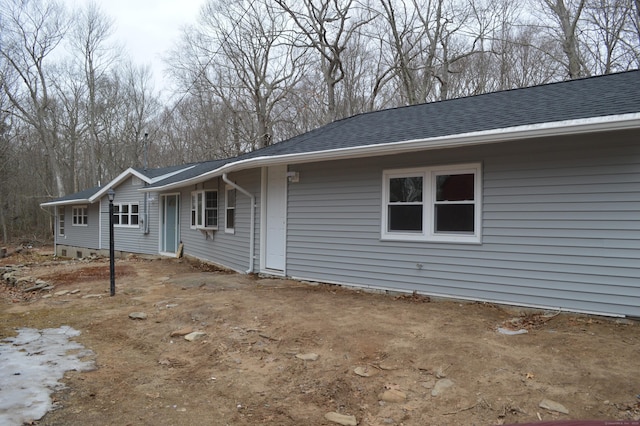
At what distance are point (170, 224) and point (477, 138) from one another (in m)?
12.4

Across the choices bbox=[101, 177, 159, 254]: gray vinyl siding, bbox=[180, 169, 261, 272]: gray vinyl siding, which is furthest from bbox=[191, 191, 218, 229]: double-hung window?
bbox=[101, 177, 159, 254]: gray vinyl siding

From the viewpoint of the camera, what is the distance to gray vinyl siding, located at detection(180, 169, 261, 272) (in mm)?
9430

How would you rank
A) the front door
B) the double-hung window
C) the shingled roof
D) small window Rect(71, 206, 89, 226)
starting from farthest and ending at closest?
small window Rect(71, 206, 89, 226), the front door, the double-hung window, the shingled roof

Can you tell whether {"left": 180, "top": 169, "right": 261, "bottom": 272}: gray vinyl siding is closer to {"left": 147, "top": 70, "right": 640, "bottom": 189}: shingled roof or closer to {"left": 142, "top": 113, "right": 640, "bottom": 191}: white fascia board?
{"left": 147, "top": 70, "right": 640, "bottom": 189}: shingled roof

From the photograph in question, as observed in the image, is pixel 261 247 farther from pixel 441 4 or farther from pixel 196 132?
pixel 196 132

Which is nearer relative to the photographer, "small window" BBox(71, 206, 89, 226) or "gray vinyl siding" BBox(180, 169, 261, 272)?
"gray vinyl siding" BBox(180, 169, 261, 272)

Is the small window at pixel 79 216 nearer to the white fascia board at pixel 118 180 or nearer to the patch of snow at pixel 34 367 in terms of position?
the white fascia board at pixel 118 180

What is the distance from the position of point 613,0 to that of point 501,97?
1149 cm

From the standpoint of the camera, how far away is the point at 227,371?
4.05 metres

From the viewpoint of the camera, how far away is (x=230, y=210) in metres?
10.7

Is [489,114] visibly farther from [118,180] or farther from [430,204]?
[118,180]

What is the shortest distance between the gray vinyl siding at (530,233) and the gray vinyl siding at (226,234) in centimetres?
268

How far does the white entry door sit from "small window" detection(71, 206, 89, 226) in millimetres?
14988

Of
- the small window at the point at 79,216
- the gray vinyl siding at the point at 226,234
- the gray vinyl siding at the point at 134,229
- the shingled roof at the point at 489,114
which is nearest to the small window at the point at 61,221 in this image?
the small window at the point at 79,216
